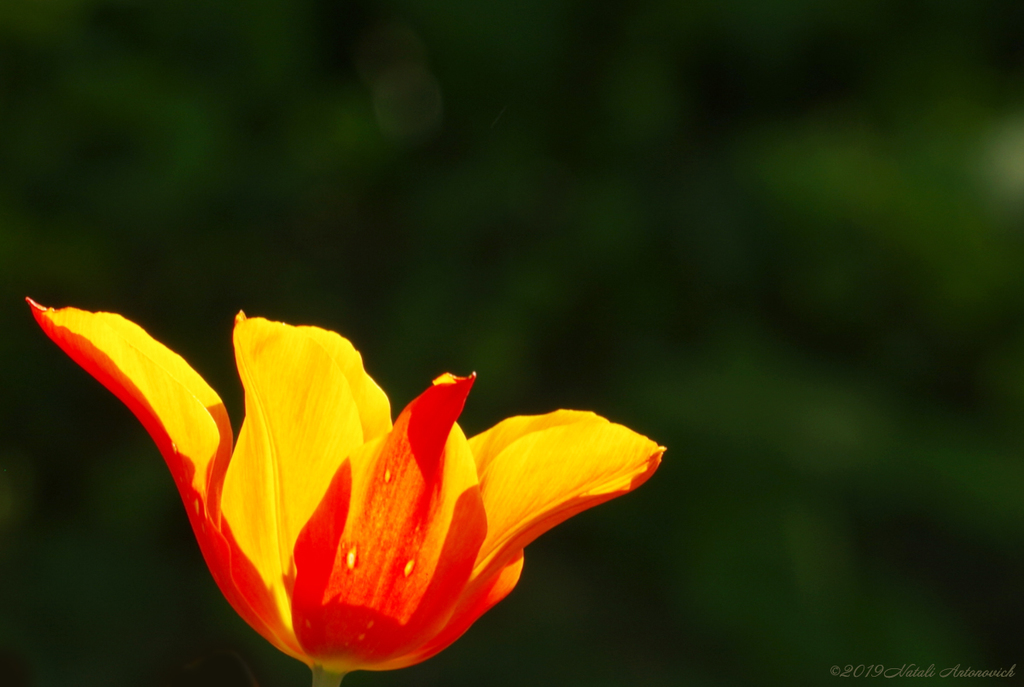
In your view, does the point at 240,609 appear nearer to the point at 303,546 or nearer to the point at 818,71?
the point at 303,546

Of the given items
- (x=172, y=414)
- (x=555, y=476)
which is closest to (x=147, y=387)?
(x=172, y=414)

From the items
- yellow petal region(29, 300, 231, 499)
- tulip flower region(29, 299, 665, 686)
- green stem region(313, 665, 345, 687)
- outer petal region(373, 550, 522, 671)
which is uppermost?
yellow petal region(29, 300, 231, 499)

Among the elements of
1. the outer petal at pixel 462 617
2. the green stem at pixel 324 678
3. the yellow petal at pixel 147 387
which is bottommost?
the green stem at pixel 324 678

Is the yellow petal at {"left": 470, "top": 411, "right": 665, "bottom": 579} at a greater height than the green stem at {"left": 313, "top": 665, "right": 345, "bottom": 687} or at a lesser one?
greater

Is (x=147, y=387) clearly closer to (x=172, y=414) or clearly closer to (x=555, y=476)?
(x=172, y=414)

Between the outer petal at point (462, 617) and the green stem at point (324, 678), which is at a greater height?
the outer petal at point (462, 617)
